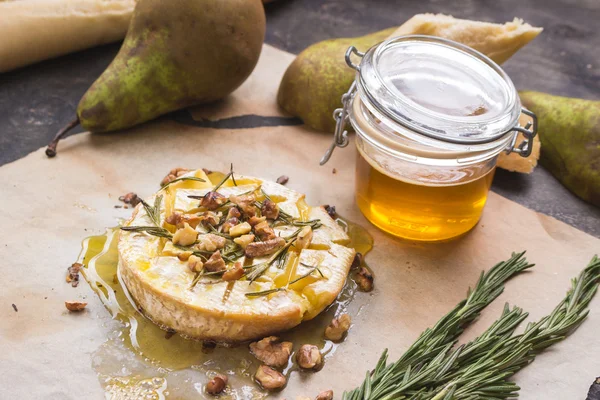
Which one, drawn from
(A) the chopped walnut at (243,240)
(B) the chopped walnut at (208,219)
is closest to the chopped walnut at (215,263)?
(A) the chopped walnut at (243,240)

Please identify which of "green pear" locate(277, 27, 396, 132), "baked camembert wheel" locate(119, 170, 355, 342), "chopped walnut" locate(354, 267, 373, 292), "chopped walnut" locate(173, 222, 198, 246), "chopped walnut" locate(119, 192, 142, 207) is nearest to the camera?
"baked camembert wheel" locate(119, 170, 355, 342)

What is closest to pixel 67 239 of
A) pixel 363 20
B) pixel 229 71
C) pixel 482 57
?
pixel 229 71

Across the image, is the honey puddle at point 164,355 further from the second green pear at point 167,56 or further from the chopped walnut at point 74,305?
the second green pear at point 167,56

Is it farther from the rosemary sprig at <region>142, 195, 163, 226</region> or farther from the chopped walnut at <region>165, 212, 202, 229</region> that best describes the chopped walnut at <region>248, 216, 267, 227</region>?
the rosemary sprig at <region>142, 195, 163, 226</region>

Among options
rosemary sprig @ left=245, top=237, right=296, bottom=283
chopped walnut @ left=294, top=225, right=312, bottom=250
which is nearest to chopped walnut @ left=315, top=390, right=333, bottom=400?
rosemary sprig @ left=245, top=237, right=296, bottom=283

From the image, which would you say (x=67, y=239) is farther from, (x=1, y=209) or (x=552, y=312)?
(x=552, y=312)

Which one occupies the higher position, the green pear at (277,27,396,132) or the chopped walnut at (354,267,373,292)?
the green pear at (277,27,396,132)
